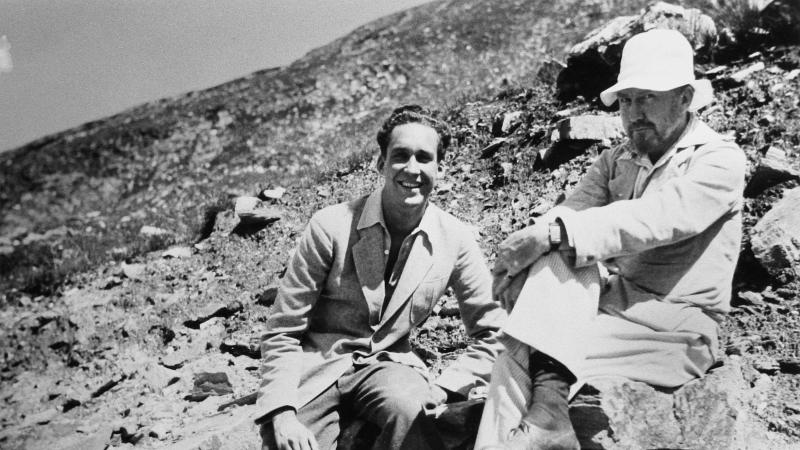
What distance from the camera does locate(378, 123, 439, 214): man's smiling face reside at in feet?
12.1

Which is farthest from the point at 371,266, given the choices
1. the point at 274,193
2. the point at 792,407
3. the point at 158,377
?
the point at 274,193

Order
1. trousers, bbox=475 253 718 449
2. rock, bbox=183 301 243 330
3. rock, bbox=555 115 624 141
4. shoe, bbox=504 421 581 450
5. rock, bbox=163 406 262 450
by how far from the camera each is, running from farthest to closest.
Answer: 1. rock, bbox=183 301 243 330
2. rock, bbox=555 115 624 141
3. rock, bbox=163 406 262 450
4. trousers, bbox=475 253 718 449
5. shoe, bbox=504 421 581 450

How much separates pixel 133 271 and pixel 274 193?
201cm

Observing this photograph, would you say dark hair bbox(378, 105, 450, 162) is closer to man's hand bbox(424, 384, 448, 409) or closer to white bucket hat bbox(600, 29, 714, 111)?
white bucket hat bbox(600, 29, 714, 111)

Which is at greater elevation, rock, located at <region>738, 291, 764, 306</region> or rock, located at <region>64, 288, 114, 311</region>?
rock, located at <region>64, 288, 114, 311</region>

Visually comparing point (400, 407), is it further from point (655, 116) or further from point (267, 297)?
point (267, 297)

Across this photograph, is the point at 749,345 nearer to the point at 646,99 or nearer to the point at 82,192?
the point at 646,99

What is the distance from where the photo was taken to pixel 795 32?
→ 25.6 feet

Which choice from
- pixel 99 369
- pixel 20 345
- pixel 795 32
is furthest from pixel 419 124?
pixel 20 345

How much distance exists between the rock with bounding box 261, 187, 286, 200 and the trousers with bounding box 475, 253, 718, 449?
21.3 feet

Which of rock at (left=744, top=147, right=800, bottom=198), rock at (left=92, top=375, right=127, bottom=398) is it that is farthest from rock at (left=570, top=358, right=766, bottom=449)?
rock at (left=92, top=375, right=127, bottom=398)

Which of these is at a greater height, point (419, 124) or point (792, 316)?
point (419, 124)

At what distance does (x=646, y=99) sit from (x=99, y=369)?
6214 millimetres

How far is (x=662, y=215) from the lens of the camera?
10.6 ft
